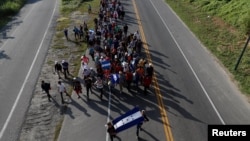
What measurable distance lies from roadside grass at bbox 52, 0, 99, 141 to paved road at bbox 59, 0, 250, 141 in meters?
1.73

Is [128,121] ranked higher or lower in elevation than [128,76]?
lower

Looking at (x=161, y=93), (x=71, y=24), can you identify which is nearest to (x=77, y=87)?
(x=161, y=93)

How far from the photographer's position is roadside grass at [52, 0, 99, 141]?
2584 cm

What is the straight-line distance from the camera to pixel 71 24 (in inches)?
1430

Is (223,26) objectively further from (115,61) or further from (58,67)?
(58,67)

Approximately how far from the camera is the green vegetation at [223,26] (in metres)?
25.3

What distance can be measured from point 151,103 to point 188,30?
15.5 meters

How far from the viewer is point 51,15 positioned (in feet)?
135

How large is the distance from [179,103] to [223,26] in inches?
676

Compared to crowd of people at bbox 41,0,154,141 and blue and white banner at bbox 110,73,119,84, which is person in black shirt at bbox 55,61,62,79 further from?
blue and white banner at bbox 110,73,119,84

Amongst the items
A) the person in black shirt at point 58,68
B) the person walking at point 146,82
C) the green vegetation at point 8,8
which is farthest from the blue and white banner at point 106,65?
the green vegetation at point 8,8

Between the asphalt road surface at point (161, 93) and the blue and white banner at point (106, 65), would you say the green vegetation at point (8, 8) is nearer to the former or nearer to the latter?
the asphalt road surface at point (161, 93)

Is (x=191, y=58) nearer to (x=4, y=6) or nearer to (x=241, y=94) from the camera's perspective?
(x=241, y=94)

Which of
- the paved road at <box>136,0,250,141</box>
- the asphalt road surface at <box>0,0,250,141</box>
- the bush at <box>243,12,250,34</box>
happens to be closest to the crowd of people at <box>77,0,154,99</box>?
the asphalt road surface at <box>0,0,250,141</box>
